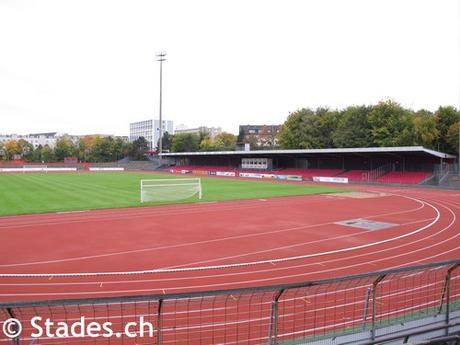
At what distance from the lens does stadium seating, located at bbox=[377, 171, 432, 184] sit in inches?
1820

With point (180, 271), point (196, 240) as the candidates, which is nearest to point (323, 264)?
point (180, 271)

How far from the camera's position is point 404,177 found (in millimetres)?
48250

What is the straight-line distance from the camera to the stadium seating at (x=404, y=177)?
4622cm

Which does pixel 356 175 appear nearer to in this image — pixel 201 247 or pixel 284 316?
pixel 201 247

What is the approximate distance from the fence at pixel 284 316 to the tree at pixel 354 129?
57.4 meters

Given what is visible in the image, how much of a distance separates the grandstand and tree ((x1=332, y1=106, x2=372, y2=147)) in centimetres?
798

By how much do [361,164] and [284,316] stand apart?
167 ft

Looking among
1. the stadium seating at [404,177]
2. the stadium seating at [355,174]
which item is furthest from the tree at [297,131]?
the stadium seating at [404,177]

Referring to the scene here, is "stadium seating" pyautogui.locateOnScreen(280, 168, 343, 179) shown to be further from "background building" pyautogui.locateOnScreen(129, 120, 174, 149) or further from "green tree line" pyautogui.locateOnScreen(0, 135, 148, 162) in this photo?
"background building" pyautogui.locateOnScreen(129, 120, 174, 149)

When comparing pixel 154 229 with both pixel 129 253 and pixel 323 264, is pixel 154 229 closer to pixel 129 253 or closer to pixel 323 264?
pixel 129 253

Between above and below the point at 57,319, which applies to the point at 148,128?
above

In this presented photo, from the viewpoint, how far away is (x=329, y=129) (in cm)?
7450

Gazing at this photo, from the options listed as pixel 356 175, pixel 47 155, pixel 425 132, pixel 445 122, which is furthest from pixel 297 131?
pixel 47 155

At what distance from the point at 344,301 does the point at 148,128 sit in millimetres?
186833
